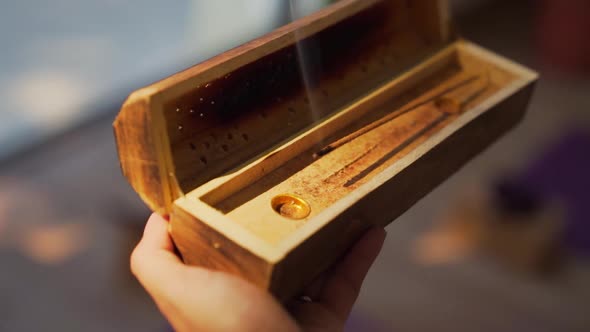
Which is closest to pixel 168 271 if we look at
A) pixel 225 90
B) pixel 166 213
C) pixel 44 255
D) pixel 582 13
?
pixel 166 213

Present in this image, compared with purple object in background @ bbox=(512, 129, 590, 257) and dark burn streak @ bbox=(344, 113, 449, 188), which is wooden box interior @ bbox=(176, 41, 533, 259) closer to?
dark burn streak @ bbox=(344, 113, 449, 188)

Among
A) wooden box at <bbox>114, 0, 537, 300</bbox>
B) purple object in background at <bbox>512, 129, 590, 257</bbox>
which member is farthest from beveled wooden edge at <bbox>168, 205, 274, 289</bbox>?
purple object in background at <bbox>512, 129, 590, 257</bbox>

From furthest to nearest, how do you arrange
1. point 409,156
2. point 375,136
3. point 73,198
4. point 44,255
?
point 73,198 → point 44,255 → point 375,136 → point 409,156

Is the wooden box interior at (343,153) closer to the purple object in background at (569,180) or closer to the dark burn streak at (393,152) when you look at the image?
the dark burn streak at (393,152)

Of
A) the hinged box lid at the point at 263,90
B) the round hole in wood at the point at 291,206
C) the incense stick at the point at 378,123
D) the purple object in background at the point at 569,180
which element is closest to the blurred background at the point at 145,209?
the purple object in background at the point at 569,180

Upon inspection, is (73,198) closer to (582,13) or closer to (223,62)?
(223,62)

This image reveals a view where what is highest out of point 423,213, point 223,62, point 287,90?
point 223,62

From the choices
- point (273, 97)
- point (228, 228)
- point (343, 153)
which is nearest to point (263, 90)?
point (273, 97)
